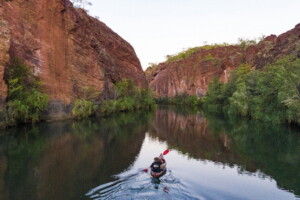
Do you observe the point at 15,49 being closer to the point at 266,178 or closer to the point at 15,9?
the point at 15,9

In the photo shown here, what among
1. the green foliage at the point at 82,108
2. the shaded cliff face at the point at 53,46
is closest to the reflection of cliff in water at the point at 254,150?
the green foliage at the point at 82,108

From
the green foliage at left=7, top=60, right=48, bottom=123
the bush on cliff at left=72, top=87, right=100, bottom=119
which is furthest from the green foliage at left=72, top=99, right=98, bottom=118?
the green foliage at left=7, top=60, right=48, bottom=123

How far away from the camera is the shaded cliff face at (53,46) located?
2828 cm

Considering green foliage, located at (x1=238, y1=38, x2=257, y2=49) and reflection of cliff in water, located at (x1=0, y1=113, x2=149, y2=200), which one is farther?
green foliage, located at (x1=238, y1=38, x2=257, y2=49)

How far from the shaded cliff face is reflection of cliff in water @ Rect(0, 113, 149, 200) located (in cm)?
743

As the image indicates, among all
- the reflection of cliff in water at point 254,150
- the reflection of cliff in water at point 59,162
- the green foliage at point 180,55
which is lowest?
the reflection of cliff in water at point 254,150

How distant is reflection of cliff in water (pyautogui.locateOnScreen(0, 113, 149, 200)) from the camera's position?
356 inches

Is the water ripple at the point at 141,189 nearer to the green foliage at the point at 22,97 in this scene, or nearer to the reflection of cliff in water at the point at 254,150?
the reflection of cliff in water at the point at 254,150

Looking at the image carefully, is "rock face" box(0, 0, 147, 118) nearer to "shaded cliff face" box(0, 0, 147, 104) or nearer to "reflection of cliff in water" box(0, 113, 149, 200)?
"shaded cliff face" box(0, 0, 147, 104)

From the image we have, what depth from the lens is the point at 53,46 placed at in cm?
3334

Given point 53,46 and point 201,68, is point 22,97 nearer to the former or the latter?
point 53,46

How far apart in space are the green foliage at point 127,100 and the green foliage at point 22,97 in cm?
1319

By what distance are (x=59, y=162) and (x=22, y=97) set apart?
15.1 metres

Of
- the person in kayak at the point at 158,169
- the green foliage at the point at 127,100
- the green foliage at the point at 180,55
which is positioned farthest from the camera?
the green foliage at the point at 180,55
